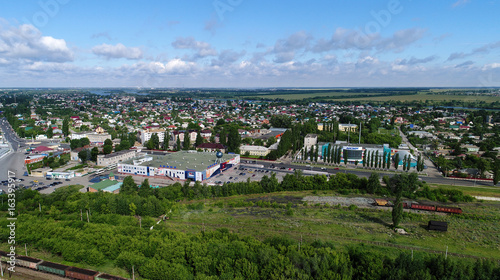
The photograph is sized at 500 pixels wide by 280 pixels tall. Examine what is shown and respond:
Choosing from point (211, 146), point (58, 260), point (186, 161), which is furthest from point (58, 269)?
point (211, 146)

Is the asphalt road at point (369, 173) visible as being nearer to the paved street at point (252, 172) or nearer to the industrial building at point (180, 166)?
Answer: the paved street at point (252, 172)

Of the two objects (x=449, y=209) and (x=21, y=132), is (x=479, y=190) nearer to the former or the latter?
(x=449, y=209)

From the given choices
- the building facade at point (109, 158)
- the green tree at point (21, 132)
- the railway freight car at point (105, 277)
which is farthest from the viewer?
the green tree at point (21, 132)

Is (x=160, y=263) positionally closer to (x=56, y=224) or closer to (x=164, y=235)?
(x=164, y=235)

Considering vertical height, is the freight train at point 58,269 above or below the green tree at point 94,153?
below

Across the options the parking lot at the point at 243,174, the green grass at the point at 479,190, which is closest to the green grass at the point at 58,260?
the parking lot at the point at 243,174

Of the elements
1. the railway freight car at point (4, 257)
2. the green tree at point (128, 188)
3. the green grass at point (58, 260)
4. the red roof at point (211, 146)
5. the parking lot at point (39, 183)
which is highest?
the red roof at point (211, 146)

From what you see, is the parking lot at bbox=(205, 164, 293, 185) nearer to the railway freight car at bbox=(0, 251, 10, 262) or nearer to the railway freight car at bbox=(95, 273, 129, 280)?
the railway freight car at bbox=(95, 273, 129, 280)

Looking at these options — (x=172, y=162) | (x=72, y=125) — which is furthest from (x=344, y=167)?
(x=72, y=125)
